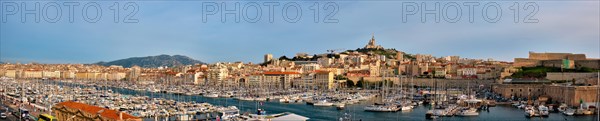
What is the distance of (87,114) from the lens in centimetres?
1248

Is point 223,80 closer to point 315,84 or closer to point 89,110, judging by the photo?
point 315,84

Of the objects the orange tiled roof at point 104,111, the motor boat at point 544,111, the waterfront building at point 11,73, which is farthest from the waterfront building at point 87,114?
the waterfront building at point 11,73

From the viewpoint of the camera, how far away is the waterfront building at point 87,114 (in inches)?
460

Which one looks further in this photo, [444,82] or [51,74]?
[51,74]

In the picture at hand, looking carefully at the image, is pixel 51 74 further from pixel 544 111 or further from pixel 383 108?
pixel 544 111

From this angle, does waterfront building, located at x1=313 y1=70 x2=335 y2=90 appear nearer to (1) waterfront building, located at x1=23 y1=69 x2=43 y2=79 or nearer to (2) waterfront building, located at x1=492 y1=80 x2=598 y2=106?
(2) waterfront building, located at x1=492 y1=80 x2=598 y2=106

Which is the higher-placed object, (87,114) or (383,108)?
(87,114)

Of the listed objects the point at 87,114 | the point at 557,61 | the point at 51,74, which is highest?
the point at 557,61

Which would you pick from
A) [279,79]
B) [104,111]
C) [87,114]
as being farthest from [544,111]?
[279,79]

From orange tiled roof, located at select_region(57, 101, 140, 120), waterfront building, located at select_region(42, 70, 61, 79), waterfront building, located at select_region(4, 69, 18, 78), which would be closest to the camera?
orange tiled roof, located at select_region(57, 101, 140, 120)

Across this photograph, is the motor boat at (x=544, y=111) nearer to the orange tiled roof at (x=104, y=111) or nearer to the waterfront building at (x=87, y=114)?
the waterfront building at (x=87, y=114)

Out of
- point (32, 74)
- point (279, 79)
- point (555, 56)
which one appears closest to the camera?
point (555, 56)

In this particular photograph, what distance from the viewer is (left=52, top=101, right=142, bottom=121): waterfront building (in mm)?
11672

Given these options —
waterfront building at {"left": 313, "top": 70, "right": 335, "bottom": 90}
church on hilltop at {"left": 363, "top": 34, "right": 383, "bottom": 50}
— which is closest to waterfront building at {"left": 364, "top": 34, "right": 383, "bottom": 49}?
church on hilltop at {"left": 363, "top": 34, "right": 383, "bottom": 50}
